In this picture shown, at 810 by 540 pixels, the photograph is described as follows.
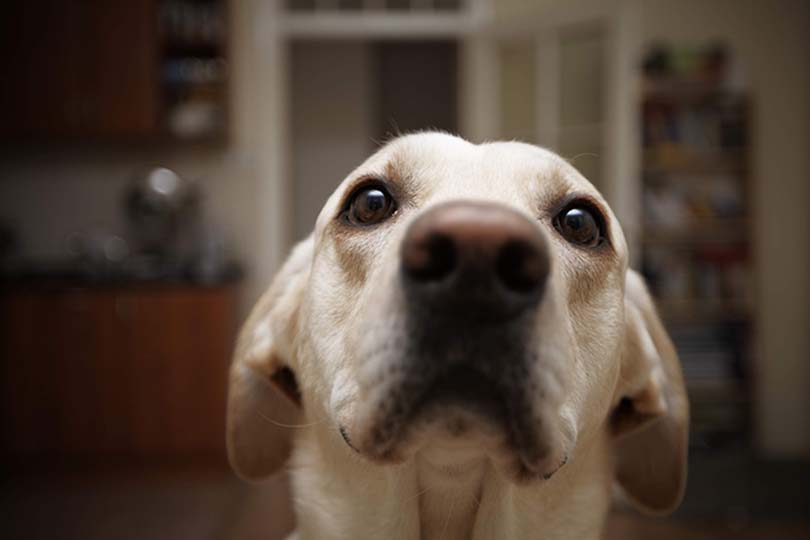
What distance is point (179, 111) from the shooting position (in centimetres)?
404

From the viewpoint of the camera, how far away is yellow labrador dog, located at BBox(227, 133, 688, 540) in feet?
1.80

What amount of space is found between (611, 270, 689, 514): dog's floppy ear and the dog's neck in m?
0.11

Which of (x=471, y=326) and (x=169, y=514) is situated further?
(x=169, y=514)

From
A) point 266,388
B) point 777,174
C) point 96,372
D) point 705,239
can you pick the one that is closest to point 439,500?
point 266,388

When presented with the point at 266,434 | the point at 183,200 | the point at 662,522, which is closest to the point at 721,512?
the point at 662,522

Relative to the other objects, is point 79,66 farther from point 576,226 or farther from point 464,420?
point 464,420

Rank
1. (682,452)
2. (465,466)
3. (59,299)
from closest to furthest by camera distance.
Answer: (465,466)
(682,452)
(59,299)

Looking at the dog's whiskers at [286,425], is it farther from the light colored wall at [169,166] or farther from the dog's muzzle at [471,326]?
the light colored wall at [169,166]

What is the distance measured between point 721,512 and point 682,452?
8.15ft

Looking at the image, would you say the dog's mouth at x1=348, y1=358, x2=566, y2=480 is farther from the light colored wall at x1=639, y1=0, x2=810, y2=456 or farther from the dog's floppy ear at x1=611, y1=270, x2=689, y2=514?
the light colored wall at x1=639, y1=0, x2=810, y2=456

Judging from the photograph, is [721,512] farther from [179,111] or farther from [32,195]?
[32,195]

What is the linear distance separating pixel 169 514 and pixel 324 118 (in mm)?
4354

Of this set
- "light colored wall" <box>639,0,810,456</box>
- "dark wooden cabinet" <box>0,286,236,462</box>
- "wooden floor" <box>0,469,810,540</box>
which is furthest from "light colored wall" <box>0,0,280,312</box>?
"light colored wall" <box>639,0,810,456</box>

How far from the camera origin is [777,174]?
427cm
